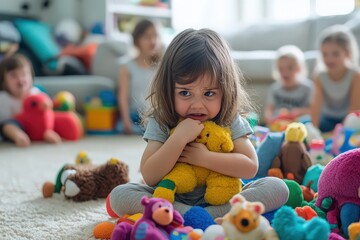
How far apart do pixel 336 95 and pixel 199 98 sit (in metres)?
1.56

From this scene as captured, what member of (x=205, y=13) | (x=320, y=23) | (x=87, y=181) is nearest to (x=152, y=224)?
(x=87, y=181)

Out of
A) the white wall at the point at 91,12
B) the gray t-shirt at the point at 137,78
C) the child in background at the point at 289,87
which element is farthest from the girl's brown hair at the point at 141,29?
the white wall at the point at 91,12

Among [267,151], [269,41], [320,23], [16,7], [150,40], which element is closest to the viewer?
[267,151]

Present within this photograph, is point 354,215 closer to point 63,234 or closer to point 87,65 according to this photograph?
point 63,234

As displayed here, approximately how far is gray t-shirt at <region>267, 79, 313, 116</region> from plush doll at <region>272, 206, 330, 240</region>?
1.87m

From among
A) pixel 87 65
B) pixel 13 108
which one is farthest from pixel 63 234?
pixel 87 65

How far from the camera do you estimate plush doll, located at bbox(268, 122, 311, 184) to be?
1.29m

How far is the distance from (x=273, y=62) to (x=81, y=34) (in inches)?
66.6

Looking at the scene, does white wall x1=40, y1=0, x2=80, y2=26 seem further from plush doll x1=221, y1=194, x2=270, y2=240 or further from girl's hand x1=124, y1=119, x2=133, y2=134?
plush doll x1=221, y1=194, x2=270, y2=240

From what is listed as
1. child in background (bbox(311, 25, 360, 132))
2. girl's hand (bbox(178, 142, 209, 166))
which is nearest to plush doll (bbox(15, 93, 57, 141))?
child in background (bbox(311, 25, 360, 132))

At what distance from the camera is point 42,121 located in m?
2.48

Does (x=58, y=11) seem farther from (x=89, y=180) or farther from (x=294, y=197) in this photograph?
(x=294, y=197)

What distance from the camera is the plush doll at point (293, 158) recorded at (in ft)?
4.24

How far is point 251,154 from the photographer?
0.98 meters
